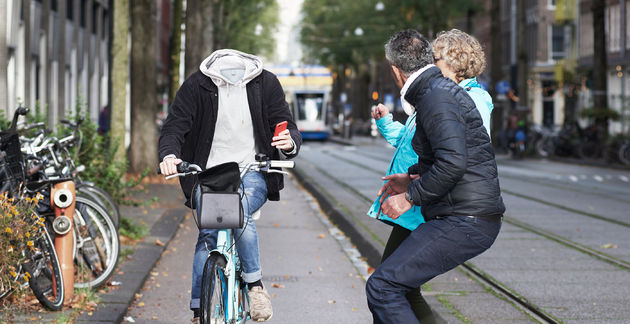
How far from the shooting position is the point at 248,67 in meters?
5.54

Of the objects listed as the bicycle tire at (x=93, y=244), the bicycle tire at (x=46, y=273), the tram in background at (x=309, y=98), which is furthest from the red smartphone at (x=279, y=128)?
the tram in background at (x=309, y=98)

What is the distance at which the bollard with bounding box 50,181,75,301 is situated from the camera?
684 cm

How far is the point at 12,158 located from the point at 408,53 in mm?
3357

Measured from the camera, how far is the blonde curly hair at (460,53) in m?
4.83

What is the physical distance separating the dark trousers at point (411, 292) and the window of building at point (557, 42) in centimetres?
5929

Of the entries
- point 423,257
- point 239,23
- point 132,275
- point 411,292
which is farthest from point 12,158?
point 239,23

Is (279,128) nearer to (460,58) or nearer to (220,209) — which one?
(220,209)

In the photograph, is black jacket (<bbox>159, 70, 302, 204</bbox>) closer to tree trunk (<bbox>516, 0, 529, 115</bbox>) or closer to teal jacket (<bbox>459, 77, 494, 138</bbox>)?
teal jacket (<bbox>459, 77, 494, 138</bbox>)

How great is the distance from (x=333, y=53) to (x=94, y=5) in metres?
39.9

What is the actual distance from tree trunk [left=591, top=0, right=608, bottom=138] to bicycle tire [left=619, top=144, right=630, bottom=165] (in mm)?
2218

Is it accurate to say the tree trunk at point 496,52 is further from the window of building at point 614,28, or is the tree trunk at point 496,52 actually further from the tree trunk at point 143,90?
the tree trunk at point 143,90

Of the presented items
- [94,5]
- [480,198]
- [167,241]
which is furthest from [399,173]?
[94,5]

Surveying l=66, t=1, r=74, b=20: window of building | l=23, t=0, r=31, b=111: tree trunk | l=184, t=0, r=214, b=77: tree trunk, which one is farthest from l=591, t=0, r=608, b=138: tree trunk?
l=23, t=0, r=31, b=111: tree trunk

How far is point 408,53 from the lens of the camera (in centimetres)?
457
